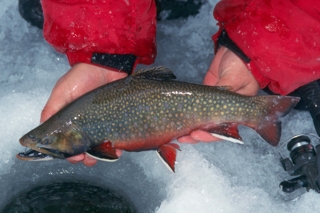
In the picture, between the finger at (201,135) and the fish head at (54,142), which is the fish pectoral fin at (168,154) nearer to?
the finger at (201,135)

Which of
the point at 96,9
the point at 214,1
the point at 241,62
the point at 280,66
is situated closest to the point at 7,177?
the point at 96,9

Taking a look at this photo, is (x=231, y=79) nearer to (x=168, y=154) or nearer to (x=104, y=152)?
(x=168, y=154)

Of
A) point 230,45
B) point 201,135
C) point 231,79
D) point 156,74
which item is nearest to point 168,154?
point 201,135

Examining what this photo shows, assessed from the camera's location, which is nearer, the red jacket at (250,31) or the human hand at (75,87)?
the red jacket at (250,31)

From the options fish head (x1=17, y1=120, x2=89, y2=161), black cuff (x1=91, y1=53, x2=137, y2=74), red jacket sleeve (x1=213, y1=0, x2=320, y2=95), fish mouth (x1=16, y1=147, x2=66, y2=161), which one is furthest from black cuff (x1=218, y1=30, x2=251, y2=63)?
fish mouth (x1=16, y1=147, x2=66, y2=161)

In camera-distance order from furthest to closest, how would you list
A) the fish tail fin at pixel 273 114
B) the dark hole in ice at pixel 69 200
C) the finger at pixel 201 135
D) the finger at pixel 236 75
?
the dark hole in ice at pixel 69 200
the finger at pixel 236 75
the finger at pixel 201 135
the fish tail fin at pixel 273 114

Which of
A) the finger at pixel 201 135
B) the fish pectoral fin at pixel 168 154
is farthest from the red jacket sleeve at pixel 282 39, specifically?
the fish pectoral fin at pixel 168 154
